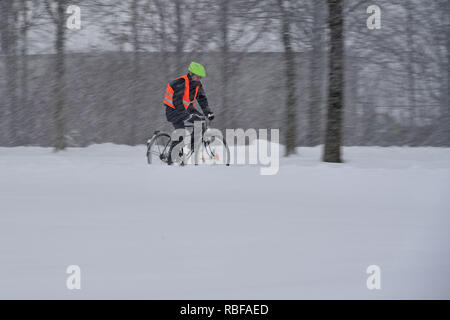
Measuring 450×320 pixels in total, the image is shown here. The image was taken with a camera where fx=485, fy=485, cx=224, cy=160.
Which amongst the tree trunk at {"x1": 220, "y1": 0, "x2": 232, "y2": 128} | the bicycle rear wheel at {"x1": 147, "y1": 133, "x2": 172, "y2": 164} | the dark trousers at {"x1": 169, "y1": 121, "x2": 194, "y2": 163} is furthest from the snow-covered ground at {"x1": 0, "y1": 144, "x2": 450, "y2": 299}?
the tree trunk at {"x1": 220, "y1": 0, "x2": 232, "y2": 128}

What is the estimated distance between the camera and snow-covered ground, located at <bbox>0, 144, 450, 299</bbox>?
134 inches

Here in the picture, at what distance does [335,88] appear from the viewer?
1048cm

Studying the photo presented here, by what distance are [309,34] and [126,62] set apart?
26.2ft

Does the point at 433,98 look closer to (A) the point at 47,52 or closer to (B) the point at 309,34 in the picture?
(B) the point at 309,34

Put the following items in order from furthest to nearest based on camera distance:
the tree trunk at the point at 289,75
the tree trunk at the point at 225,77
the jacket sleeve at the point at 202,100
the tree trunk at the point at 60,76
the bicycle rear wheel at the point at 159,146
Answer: the tree trunk at the point at 225,77
the tree trunk at the point at 60,76
the tree trunk at the point at 289,75
the bicycle rear wheel at the point at 159,146
the jacket sleeve at the point at 202,100

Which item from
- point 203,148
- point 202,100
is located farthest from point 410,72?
point 203,148

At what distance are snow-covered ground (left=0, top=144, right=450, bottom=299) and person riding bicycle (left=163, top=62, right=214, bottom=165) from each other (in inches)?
51.8

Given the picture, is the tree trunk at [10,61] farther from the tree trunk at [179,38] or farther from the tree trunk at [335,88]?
the tree trunk at [335,88]

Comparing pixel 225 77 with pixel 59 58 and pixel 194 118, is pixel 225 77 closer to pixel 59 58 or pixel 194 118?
pixel 59 58

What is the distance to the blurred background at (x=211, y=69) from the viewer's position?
15.0 meters

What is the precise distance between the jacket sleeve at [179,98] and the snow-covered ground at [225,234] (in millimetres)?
1383

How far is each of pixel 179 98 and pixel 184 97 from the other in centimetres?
10

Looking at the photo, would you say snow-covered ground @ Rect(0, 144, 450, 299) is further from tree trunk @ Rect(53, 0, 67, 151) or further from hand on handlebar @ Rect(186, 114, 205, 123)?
tree trunk @ Rect(53, 0, 67, 151)

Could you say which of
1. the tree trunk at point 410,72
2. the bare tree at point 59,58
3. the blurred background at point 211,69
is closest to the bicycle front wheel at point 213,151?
the blurred background at point 211,69
